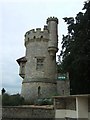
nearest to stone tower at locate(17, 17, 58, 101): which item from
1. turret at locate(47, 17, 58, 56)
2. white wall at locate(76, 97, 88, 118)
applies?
turret at locate(47, 17, 58, 56)

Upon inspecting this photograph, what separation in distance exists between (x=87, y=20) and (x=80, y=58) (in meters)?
4.57

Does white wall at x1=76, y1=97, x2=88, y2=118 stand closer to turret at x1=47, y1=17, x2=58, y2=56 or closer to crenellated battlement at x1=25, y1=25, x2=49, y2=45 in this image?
turret at x1=47, y1=17, x2=58, y2=56

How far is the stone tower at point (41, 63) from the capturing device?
31.7 m

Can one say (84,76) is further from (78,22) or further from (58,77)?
(58,77)

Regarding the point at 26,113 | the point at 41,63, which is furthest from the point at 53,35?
the point at 26,113

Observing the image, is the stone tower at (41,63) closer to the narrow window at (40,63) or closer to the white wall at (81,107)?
the narrow window at (40,63)

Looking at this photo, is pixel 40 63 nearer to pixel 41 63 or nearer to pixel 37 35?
pixel 41 63

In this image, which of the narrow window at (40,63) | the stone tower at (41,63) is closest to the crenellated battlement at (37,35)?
the stone tower at (41,63)

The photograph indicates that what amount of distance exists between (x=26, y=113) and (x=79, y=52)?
7920mm

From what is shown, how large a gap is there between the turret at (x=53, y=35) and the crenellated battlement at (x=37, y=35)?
54 centimetres

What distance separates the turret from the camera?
32562 millimetres

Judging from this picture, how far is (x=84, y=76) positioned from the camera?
24.1 metres

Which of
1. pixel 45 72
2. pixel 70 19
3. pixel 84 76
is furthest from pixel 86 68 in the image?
pixel 45 72

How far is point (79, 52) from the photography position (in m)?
24.0
